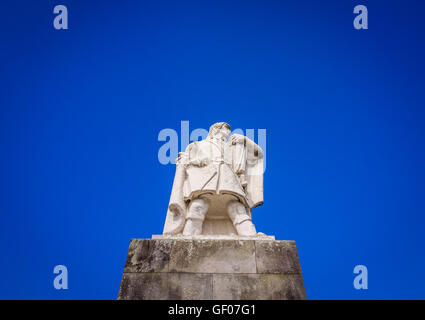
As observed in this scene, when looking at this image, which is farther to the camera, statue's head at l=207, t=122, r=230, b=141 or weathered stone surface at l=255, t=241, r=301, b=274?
statue's head at l=207, t=122, r=230, b=141

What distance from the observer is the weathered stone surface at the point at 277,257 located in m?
6.45

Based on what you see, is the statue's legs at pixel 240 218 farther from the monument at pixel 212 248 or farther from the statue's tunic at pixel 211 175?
the statue's tunic at pixel 211 175

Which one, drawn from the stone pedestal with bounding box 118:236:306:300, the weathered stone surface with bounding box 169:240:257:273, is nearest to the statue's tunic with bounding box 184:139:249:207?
the stone pedestal with bounding box 118:236:306:300

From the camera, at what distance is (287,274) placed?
6379 millimetres

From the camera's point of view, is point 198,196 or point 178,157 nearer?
point 198,196

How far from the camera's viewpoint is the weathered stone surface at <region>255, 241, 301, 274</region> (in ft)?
21.1

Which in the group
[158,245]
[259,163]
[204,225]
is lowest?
[158,245]

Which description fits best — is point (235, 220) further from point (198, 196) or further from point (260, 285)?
point (260, 285)

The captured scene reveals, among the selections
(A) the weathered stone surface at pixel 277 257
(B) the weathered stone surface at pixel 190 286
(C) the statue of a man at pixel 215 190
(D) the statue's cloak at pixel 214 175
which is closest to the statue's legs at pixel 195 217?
(C) the statue of a man at pixel 215 190

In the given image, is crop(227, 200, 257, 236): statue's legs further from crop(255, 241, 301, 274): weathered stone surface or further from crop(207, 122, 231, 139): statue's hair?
crop(207, 122, 231, 139): statue's hair
